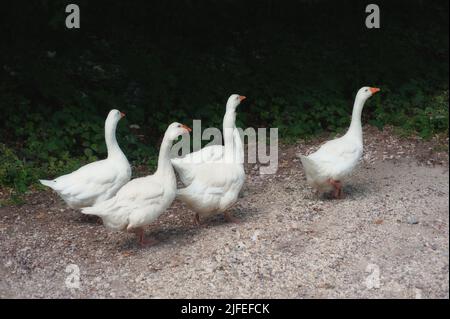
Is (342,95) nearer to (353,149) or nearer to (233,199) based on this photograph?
(353,149)

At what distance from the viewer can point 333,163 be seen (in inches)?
276

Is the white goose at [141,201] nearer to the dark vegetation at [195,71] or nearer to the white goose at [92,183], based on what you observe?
the white goose at [92,183]

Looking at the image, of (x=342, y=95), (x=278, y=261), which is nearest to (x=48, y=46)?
(x=342, y=95)

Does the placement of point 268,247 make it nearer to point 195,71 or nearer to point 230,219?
point 230,219

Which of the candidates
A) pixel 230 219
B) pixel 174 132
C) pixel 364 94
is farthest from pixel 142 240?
pixel 364 94

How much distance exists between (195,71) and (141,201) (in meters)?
4.63

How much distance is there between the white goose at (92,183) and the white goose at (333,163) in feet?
6.31

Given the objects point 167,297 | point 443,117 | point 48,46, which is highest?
point 48,46

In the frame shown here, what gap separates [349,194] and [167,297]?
2.75 metres

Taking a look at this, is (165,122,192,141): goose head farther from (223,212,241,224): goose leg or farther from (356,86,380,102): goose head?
(356,86,380,102): goose head

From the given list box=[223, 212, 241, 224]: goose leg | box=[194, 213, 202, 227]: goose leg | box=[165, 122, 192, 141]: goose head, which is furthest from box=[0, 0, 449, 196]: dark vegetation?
box=[165, 122, 192, 141]: goose head

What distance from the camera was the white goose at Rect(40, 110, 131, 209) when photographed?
6.90 metres

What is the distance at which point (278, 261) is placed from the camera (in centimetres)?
592

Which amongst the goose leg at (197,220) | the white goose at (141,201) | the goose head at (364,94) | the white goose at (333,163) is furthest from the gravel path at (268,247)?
the goose head at (364,94)
